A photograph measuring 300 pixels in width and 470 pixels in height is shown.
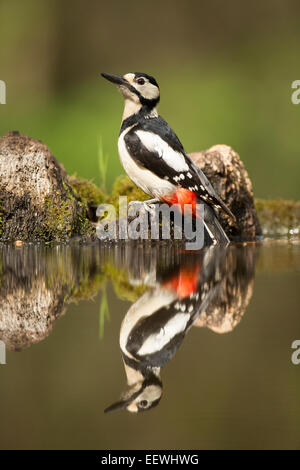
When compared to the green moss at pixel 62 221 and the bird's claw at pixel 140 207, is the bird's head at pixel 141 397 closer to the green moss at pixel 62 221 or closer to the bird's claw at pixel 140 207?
the bird's claw at pixel 140 207

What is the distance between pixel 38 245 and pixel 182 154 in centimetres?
107

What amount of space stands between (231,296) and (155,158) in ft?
6.49

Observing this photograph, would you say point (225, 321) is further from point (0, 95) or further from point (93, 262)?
point (0, 95)

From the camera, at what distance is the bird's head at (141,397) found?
1.08m

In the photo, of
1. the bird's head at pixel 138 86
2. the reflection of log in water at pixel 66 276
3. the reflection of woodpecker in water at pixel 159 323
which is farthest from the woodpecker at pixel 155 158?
the reflection of woodpecker in water at pixel 159 323

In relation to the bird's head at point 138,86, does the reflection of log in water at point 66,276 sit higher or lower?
lower

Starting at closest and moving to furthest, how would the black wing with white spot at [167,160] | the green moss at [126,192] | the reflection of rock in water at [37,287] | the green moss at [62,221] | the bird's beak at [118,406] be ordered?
the bird's beak at [118,406]
the reflection of rock in water at [37,287]
the black wing with white spot at [167,160]
the green moss at [62,221]
the green moss at [126,192]

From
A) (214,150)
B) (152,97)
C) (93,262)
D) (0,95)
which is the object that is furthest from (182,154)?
(0,95)

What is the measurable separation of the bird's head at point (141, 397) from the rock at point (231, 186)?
10.9 ft

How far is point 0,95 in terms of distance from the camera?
8156mm

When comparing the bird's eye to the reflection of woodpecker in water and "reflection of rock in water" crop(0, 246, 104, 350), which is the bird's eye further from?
"reflection of rock in water" crop(0, 246, 104, 350)

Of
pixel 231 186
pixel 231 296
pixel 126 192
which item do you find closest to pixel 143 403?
pixel 231 296

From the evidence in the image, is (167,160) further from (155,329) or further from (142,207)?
(155,329)

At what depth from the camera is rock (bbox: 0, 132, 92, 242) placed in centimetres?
409
